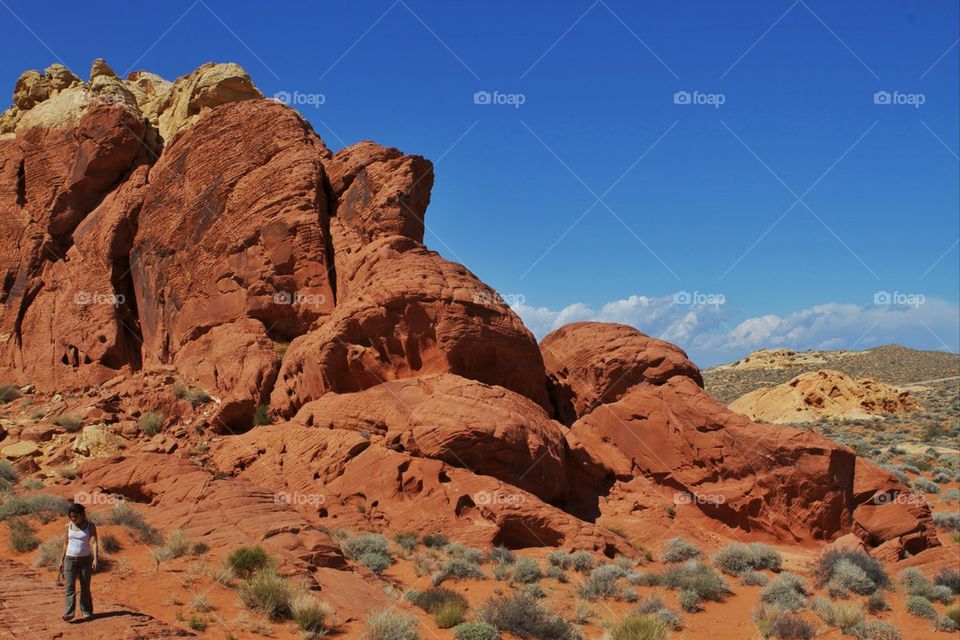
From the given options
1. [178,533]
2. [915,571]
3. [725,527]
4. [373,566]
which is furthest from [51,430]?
[915,571]

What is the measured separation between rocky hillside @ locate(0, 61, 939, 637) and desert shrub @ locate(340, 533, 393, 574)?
6.0 inches

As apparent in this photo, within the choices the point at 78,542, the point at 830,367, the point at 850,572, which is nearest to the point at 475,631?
the point at 78,542

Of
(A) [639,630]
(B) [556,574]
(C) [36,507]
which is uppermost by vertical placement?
(C) [36,507]

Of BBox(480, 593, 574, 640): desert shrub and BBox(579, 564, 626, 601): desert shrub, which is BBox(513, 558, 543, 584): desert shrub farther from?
BBox(480, 593, 574, 640): desert shrub

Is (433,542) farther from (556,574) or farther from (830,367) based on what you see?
(830,367)

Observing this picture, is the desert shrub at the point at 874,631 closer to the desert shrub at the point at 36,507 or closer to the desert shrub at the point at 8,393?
the desert shrub at the point at 36,507

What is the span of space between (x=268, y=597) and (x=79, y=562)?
8.27 feet

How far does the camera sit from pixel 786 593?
44.6 feet

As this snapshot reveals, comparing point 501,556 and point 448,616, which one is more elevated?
point 501,556

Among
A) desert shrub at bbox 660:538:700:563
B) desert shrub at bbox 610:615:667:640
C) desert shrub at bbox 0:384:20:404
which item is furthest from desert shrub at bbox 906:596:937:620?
desert shrub at bbox 0:384:20:404

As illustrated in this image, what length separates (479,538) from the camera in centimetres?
1562

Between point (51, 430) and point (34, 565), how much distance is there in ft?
39.8

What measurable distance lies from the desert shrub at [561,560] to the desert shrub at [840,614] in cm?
482

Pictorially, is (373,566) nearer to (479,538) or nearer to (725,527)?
(479,538)
